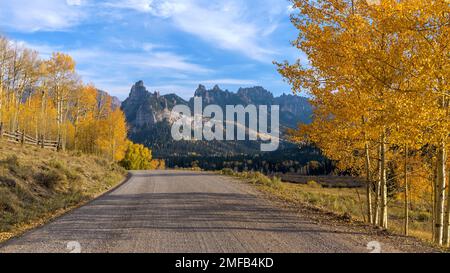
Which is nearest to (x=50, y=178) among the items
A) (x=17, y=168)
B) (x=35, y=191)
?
(x=17, y=168)

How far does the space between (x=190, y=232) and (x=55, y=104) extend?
3851 centimetres

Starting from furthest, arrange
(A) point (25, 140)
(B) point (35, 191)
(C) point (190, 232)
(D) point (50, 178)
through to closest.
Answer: (A) point (25, 140) < (D) point (50, 178) < (B) point (35, 191) < (C) point (190, 232)

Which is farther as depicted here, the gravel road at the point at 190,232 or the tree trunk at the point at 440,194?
the tree trunk at the point at 440,194

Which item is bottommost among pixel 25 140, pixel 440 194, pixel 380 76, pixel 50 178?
pixel 50 178

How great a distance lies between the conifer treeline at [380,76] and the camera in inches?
343

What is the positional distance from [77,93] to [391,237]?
39686mm

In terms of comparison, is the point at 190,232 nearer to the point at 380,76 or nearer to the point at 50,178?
the point at 380,76

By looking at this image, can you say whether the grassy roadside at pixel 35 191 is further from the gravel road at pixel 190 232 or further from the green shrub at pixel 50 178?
the gravel road at pixel 190 232

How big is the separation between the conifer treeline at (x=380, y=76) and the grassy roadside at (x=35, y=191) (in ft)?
31.5

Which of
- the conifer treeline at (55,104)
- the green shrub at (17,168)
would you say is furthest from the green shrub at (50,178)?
the conifer treeline at (55,104)

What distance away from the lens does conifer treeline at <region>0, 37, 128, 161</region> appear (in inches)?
1353

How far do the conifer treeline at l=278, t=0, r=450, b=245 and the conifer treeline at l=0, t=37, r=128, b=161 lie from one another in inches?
1099

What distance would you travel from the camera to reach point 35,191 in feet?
52.3

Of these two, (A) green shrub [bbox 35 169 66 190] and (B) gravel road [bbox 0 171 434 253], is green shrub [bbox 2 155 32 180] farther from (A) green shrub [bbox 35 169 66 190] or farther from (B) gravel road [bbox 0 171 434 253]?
(B) gravel road [bbox 0 171 434 253]
